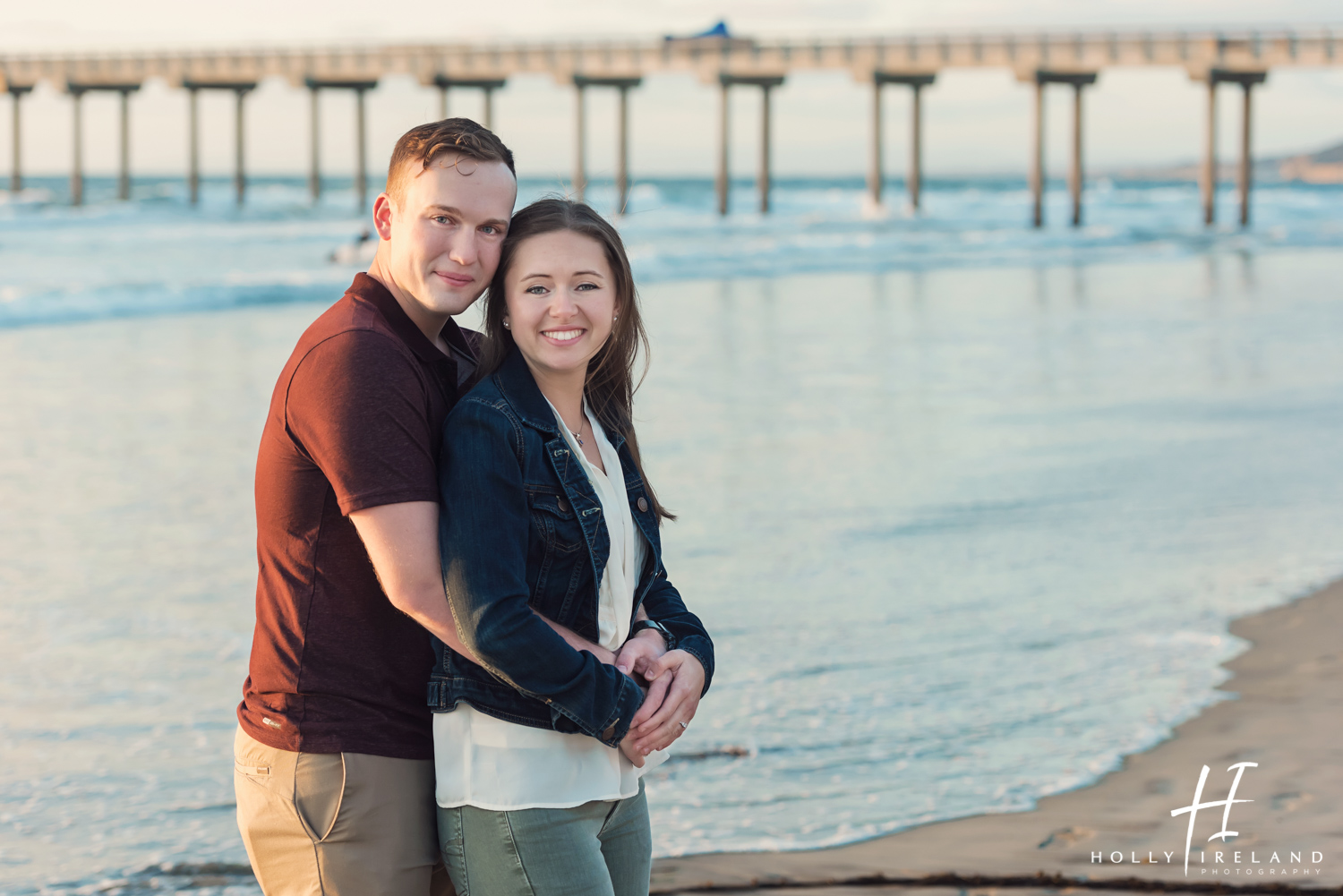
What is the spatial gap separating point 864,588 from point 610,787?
313cm

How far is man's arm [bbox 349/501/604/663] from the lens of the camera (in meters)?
1.73

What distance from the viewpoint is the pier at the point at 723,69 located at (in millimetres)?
28281

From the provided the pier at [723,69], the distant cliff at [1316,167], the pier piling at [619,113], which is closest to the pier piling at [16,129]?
the pier at [723,69]

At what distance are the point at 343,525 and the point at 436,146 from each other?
53 centimetres

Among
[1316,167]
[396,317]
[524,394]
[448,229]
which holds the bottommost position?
[524,394]

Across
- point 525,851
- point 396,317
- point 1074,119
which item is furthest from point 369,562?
point 1074,119

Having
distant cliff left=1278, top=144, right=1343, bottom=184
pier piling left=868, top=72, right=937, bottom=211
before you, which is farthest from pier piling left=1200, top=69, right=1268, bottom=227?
distant cliff left=1278, top=144, right=1343, bottom=184

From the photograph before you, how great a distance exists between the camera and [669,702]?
1932 millimetres

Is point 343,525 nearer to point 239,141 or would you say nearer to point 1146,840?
point 1146,840

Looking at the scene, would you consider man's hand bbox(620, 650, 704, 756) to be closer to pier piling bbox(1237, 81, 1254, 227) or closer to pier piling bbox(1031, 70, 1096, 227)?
pier piling bbox(1031, 70, 1096, 227)

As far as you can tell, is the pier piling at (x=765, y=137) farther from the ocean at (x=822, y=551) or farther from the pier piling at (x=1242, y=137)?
the ocean at (x=822, y=551)

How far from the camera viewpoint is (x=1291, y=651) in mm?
4301

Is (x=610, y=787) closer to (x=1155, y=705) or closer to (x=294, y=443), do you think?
(x=294, y=443)

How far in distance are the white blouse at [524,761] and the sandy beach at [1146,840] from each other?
1.07 meters
